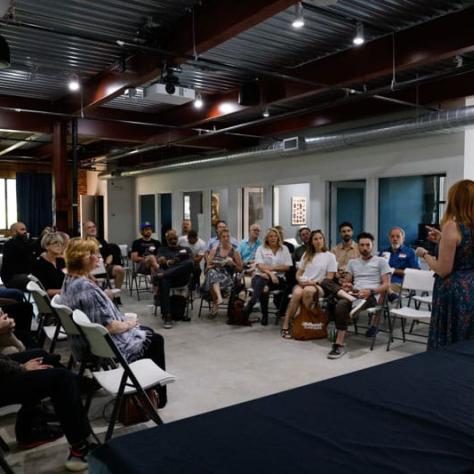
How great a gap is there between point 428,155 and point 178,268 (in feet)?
12.0

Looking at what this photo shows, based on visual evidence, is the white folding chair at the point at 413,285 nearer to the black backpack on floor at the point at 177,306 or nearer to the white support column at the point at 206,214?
the black backpack on floor at the point at 177,306

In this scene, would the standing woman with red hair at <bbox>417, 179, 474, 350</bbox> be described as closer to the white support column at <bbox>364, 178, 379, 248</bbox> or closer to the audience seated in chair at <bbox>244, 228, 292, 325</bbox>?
the audience seated in chair at <bbox>244, 228, 292, 325</bbox>

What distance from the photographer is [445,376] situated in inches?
74.6

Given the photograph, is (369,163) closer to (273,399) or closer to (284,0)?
(284,0)

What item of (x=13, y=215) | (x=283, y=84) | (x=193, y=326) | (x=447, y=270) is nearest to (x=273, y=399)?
(x=447, y=270)

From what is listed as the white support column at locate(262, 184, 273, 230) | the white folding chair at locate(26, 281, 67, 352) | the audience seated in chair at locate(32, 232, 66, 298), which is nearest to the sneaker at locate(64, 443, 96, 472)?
the white folding chair at locate(26, 281, 67, 352)

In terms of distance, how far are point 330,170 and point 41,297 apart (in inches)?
210

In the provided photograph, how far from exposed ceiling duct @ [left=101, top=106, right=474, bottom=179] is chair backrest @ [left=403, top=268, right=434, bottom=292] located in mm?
1881

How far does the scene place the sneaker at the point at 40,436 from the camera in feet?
9.12

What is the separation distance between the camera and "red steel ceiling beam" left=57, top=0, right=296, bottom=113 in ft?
11.6

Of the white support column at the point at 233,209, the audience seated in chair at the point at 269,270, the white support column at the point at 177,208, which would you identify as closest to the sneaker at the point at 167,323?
the audience seated in chair at the point at 269,270

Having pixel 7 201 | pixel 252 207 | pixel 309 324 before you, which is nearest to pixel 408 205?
pixel 309 324

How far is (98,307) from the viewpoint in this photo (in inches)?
120

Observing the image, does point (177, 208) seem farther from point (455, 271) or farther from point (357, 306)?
point (455, 271)
